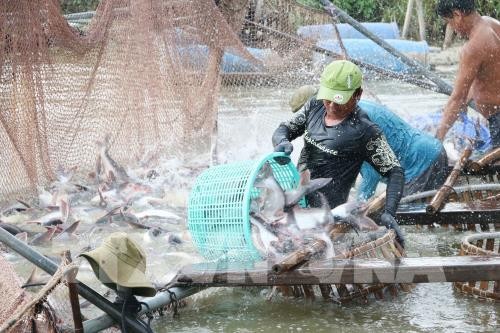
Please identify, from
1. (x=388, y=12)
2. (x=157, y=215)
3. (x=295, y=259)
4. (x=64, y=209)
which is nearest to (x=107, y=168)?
(x=64, y=209)

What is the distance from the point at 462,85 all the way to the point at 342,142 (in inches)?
99.9

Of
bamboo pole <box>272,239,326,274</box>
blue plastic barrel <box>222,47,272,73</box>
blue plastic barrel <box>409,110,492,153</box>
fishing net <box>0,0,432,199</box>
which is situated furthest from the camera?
blue plastic barrel <box>222,47,272,73</box>

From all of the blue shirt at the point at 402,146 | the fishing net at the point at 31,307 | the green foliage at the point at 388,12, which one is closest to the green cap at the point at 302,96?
the blue shirt at the point at 402,146

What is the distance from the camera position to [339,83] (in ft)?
16.8

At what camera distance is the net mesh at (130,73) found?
23.5 ft

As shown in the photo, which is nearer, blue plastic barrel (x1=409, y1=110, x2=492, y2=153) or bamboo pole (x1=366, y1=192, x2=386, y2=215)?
bamboo pole (x1=366, y1=192, x2=386, y2=215)

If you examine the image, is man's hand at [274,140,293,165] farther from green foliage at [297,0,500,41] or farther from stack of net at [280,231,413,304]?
green foliage at [297,0,500,41]

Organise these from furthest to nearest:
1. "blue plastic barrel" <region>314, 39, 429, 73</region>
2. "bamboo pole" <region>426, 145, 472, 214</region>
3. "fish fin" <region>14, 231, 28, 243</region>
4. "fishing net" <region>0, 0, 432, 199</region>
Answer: "blue plastic barrel" <region>314, 39, 429, 73</region> → "fishing net" <region>0, 0, 432, 199</region> → "fish fin" <region>14, 231, 28, 243</region> → "bamboo pole" <region>426, 145, 472, 214</region>

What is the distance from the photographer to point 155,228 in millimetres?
7258

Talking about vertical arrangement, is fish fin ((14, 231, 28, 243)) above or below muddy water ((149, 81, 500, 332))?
below

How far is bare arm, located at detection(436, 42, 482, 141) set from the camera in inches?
291

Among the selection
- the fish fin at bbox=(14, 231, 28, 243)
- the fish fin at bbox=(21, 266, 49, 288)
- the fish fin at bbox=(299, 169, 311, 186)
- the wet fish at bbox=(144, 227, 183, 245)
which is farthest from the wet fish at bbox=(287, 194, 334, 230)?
the fish fin at bbox=(14, 231, 28, 243)

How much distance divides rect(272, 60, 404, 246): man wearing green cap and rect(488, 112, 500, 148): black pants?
2.69 meters

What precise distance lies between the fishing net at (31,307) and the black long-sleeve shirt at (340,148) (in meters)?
2.06
